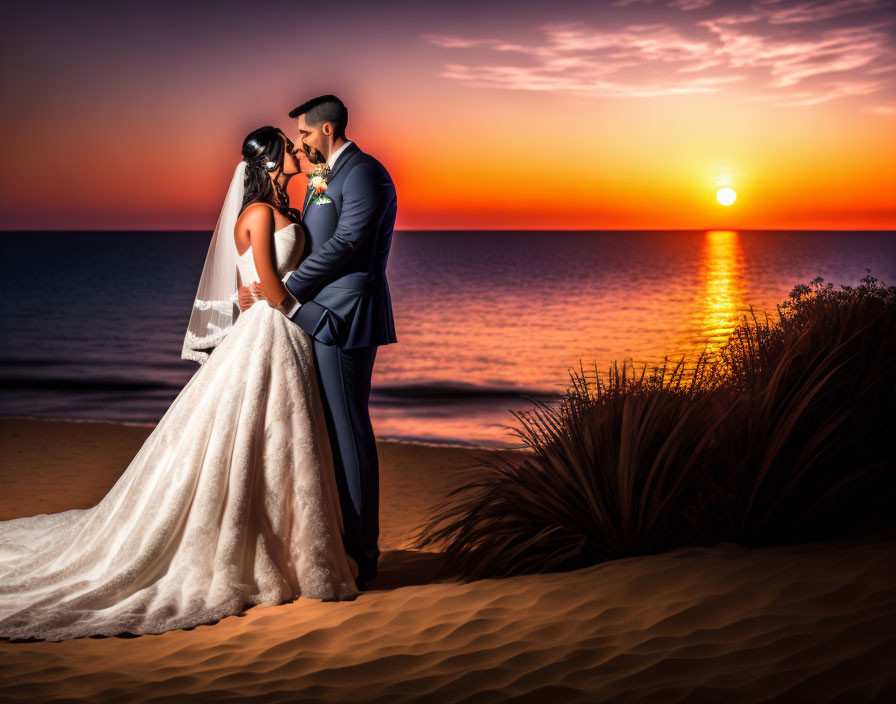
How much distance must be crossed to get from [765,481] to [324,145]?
3.02 m

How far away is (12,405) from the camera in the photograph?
49.1ft

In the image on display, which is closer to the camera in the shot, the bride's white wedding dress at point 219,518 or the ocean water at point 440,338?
the bride's white wedding dress at point 219,518

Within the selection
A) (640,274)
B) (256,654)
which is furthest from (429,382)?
(640,274)

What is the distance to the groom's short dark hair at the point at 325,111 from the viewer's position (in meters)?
5.04

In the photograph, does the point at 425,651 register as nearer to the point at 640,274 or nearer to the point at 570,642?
the point at 570,642

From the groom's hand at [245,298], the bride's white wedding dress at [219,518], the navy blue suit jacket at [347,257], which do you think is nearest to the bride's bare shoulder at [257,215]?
the bride's white wedding dress at [219,518]

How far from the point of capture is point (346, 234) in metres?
4.88

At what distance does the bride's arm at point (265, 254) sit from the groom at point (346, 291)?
0.08m

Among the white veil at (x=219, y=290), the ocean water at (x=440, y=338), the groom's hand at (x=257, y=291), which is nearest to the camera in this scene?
the groom's hand at (x=257, y=291)

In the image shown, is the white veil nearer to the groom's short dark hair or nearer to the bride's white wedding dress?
the bride's white wedding dress

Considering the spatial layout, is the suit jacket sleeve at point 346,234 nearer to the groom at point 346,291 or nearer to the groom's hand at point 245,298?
the groom at point 346,291

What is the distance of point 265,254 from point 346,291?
1.61ft

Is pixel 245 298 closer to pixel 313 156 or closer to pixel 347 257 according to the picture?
pixel 347 257

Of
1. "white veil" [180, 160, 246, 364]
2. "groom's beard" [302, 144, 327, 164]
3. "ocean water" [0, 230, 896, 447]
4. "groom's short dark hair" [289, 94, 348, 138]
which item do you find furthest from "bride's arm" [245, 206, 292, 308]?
"ocean water" [0, 230, 896, 447]
